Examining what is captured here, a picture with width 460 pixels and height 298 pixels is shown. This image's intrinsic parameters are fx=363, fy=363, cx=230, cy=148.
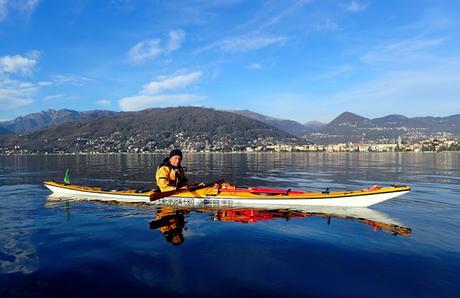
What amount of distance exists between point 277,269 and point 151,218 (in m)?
8.63

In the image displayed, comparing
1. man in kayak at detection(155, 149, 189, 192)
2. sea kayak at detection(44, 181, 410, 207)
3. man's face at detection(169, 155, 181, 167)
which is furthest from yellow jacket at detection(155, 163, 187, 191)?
sea kayak at detection(44, 181, 410, 207)

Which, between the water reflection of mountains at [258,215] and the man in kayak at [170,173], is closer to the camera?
the water reflection of mountains at [258,215]

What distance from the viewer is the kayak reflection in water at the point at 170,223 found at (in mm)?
13836

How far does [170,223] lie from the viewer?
1633 cm

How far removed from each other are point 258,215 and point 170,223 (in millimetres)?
4298

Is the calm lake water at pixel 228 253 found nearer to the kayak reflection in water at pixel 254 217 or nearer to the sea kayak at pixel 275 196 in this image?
the kayak reflection in water at pixel 254 217

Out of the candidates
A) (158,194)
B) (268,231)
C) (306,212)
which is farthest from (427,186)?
(158,194)

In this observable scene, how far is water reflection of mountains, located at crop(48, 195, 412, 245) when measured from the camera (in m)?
15.4

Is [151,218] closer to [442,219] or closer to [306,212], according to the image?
[306,212]

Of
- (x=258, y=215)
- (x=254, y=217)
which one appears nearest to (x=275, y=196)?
(x=258, y=215)

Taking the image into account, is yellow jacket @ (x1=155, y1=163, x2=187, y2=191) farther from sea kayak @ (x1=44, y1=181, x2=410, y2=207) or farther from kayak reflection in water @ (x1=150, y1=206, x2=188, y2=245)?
kayak reflection in water @ (x1=150, y1=206, x2=188, y2=245)

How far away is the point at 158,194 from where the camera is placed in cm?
1738

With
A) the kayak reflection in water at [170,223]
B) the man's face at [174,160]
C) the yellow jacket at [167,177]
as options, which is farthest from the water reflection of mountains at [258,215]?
the man's face at [174,160]

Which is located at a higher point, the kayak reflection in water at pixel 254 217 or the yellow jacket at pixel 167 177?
the yellow jacket at pixel 167 177
